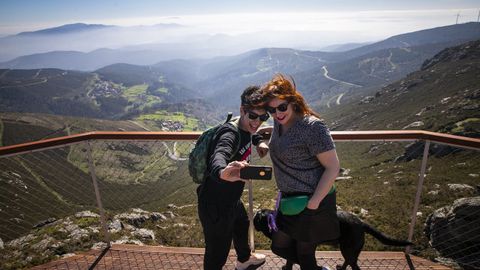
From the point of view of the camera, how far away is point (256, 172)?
7.21 feet

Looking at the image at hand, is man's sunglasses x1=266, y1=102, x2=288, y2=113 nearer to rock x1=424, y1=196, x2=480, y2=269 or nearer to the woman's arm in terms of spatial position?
the woman's arm

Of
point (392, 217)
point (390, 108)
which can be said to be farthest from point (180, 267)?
point (390, 108)

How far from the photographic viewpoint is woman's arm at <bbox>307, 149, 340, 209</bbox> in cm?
237

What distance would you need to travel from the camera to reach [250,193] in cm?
381

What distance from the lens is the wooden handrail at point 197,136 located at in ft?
11.3

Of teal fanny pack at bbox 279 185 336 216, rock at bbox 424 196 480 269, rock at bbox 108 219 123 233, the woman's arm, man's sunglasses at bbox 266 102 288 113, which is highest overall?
man's sunglasses at bbox 266 102 288 113

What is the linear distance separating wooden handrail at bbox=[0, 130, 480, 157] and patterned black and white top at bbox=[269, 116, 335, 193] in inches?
50.8

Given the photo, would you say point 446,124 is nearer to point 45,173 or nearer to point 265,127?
point 265,127

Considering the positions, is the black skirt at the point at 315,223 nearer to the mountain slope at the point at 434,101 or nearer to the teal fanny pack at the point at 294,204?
the teal fanny pack at the point at 294,204

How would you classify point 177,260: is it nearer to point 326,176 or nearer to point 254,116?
point 254,116

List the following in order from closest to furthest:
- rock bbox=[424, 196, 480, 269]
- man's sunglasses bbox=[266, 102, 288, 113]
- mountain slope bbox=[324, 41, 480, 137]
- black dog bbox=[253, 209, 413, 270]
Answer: man's sunglasses bbox=[266, 102, 288, 113], black dog bbox=[253, 209, 413, 270], rock bbox=[424, 196, 480, 269], mountain slope bbox=[324, 41, 480, 137]

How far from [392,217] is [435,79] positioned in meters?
123

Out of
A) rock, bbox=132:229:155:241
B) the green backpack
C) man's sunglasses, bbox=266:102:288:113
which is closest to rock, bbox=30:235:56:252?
rock, bbox=132:229:155:241

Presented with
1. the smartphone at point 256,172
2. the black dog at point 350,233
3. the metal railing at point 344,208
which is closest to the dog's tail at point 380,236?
the black dog at point 350,233
